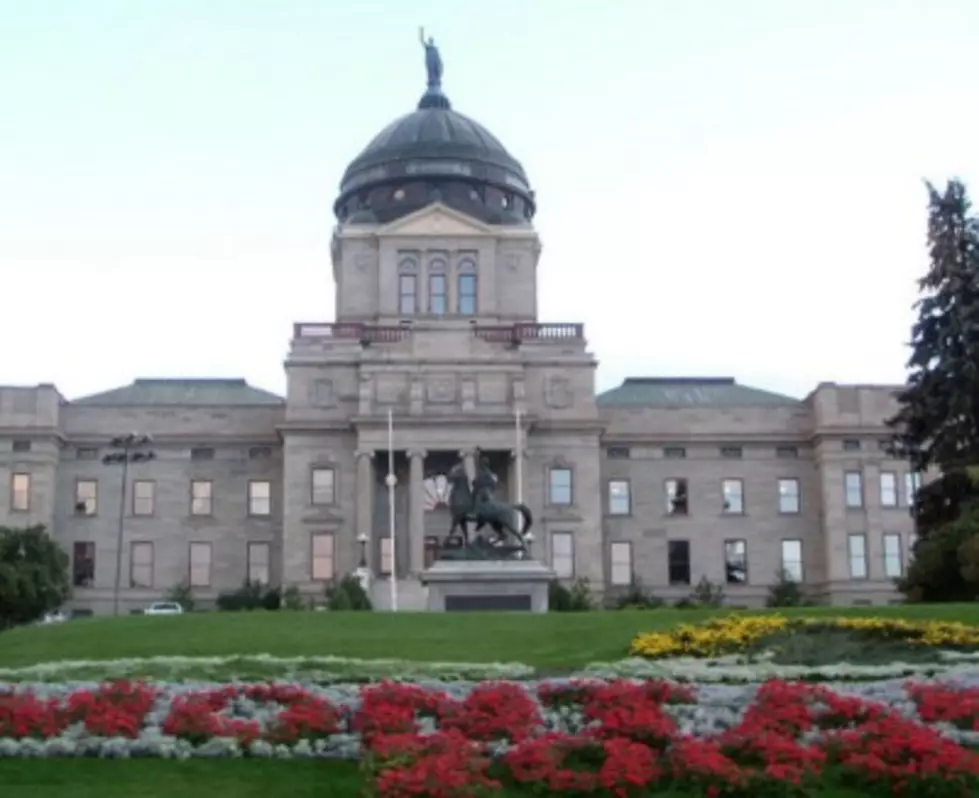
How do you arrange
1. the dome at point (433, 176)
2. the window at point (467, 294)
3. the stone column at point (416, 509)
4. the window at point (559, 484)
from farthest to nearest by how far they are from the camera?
the dome at point (433, 176), the window at point (467, 294), the window at point (559, 484), the stone column at point (416, 509)

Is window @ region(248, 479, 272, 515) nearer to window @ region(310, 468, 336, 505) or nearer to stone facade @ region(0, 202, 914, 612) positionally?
stone facade @ region(0, 202, 914, 612)

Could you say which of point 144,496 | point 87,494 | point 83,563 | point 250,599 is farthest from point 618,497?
point 83,563

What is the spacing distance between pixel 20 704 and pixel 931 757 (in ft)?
28.4

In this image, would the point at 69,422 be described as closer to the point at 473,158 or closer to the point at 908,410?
the point at 473,158

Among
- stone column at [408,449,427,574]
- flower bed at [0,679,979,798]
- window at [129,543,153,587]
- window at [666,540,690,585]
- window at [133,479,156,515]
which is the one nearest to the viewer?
flower bed at [0,679,979,798]

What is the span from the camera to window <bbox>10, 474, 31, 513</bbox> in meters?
74.9

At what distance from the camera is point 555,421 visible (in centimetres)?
7431

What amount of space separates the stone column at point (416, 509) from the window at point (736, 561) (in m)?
16.1

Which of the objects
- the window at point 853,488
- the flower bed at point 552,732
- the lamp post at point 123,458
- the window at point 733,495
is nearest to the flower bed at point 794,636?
the flower bed at point 552,732

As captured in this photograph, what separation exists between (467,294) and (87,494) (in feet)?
73.1

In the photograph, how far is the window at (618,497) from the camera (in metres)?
78.1

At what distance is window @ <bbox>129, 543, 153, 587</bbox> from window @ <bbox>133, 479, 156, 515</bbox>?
5.52 feet

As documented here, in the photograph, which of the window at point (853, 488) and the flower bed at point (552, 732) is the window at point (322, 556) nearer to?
the window at point (853, 488)

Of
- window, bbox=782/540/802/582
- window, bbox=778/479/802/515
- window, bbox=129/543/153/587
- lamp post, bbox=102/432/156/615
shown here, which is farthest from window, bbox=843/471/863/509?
window, bbox=129/543/153/587
